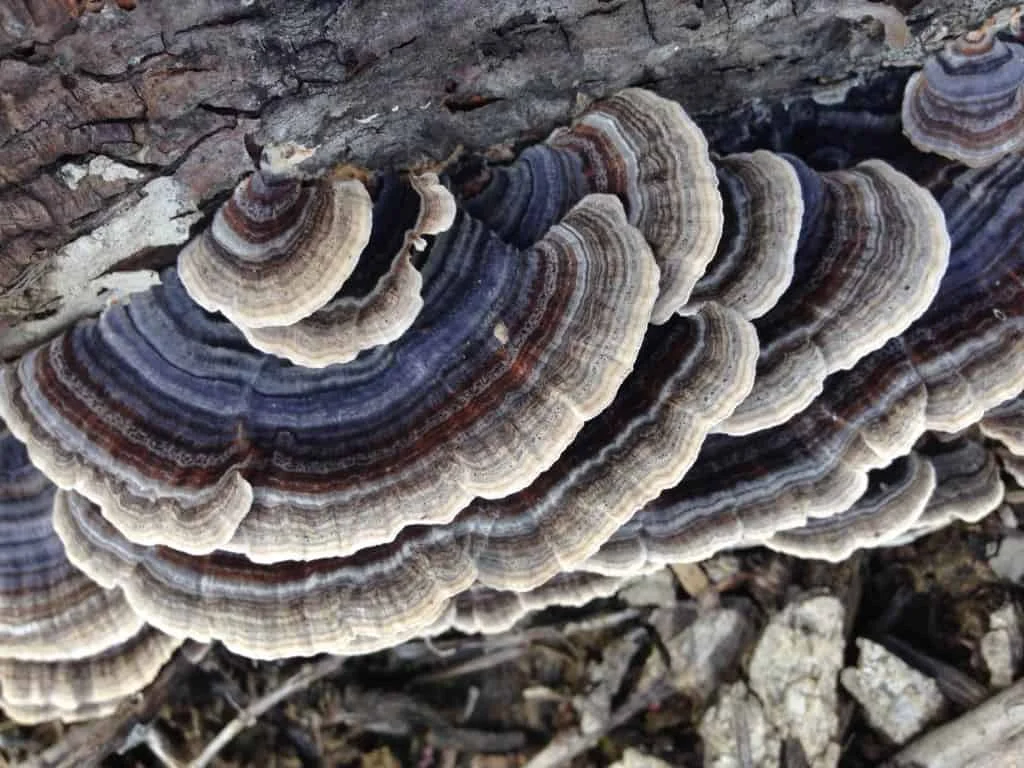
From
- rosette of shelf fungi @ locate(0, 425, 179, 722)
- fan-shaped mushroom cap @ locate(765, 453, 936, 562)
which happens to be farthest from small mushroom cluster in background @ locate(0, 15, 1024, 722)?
fan-shaped mushroom cap @ locate(765, 453, 936, 562)

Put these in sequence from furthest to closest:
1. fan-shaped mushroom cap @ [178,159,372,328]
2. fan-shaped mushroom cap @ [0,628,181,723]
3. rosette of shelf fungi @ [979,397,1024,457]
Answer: fan-shaped mushroom cap @ [0,628,181,723], rosette of shelf fungi @ [979,397,1024,457], fan-shaped mushroom cap @ [178,159,372,328]

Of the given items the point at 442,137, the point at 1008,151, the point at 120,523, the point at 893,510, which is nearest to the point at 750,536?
the point at 893,510

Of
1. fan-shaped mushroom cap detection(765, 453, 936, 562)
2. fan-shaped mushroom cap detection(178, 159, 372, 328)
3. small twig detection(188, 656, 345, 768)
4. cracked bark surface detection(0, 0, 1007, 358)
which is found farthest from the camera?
small twig detection(188, 656, 345, 768)

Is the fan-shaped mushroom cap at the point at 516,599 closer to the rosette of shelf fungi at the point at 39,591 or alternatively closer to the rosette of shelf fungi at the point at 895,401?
the rosette of shelf fungi at the point at 895,401

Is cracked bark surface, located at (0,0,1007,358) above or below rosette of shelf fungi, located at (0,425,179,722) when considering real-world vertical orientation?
above

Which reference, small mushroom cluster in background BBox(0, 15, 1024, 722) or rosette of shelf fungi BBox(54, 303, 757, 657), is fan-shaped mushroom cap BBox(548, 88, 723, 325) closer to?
small mushroom cluster in background BBox(0, 15, 1024, 722)

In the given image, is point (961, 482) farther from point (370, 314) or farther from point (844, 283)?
point (370, 314)

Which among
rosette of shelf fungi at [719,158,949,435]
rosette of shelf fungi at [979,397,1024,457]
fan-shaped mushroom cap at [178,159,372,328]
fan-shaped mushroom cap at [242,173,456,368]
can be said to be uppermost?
fan-shaped mushroom cap at [178,159,372,328]

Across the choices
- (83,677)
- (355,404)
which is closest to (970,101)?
(355,404)
